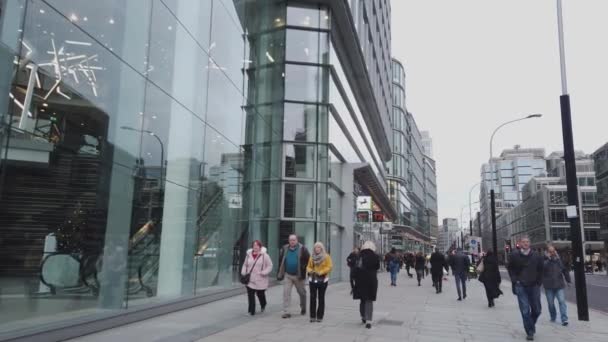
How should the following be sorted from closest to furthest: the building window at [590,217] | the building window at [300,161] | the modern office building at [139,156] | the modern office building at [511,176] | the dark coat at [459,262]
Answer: the modern office building at [139,156] → the dark coat at [459,262] → the building window at [300,161] → the building window at [590,217] → the modern office building at [511,176]

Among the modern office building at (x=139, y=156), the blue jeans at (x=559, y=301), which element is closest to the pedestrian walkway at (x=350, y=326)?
the blue jeans at (x=559, y=301)

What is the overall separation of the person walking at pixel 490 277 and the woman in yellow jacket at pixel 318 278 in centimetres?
639

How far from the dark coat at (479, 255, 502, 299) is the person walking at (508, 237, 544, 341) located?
5.19 metres

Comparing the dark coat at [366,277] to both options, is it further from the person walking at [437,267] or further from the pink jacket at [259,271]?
the person walking at [437,267]

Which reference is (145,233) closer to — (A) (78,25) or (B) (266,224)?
(A) (78,25)

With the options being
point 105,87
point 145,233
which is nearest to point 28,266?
point 145,233

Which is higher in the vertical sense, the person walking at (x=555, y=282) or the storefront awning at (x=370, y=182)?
the storefront awning at (x=370, y=182)

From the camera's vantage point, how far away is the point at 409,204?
9512 cm

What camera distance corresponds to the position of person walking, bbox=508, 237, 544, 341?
8.88 m

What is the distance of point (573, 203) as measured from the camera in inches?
493

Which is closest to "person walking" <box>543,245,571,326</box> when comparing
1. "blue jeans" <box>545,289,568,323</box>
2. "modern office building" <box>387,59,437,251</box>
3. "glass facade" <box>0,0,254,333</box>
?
"blue jeans" <box>545,289,568,323</box>

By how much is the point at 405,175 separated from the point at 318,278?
3140 inches

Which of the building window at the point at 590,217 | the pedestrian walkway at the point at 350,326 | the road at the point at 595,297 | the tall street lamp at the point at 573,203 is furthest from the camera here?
the building window at the point at 590,217

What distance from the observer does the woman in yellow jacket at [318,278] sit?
10.0m
